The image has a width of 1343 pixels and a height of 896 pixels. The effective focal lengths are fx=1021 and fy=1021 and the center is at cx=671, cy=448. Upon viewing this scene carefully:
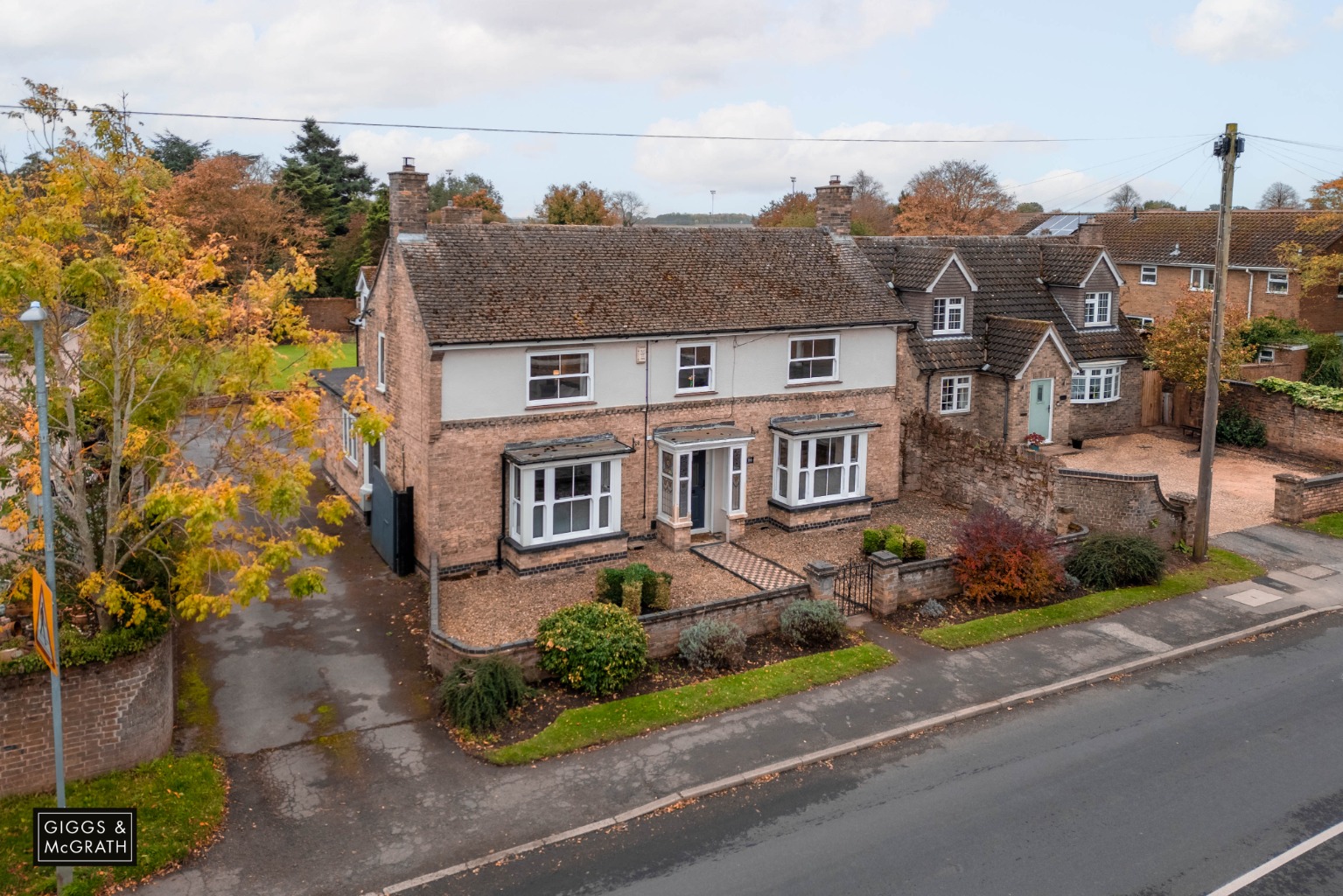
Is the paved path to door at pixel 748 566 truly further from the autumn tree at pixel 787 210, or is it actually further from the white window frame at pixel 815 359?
the autumn tree at pixel 787 210

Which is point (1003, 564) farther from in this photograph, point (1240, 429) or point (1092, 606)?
point (1240, 429)

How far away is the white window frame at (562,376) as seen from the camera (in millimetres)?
22656

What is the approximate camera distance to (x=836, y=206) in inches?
1160

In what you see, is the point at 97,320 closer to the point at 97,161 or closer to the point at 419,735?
the point at 97,161

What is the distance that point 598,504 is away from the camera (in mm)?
23250

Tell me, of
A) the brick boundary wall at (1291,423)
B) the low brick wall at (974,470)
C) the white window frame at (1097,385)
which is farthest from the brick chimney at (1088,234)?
the low brick wall at (974,470)

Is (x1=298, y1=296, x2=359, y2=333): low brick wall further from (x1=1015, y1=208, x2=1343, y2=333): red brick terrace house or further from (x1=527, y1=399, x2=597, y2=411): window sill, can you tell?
(x1=527, y1=399, x2=597, y2=411): window sill

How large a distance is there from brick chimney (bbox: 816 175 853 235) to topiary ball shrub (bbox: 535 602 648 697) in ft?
51.8

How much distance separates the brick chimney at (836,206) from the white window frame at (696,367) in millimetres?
6866

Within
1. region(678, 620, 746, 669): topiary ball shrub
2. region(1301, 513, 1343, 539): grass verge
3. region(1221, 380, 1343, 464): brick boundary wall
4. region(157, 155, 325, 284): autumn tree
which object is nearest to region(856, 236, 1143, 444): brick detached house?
region(1221, 380, 1343, 464): brick boundary wall

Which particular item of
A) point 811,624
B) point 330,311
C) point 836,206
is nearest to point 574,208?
point 330,311

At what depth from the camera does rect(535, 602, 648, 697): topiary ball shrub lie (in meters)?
17.2

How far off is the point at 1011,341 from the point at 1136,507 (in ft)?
28.8

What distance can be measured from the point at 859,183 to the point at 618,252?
64.5 meters
